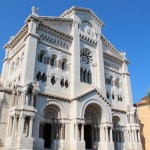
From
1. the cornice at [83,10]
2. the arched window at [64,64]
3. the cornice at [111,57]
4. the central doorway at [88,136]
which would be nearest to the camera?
the central doorway at [88,136]

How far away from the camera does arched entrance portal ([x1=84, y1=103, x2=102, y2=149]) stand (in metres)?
28.6

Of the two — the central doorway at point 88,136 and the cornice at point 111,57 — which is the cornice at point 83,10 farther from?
the central doorway at point 88,136

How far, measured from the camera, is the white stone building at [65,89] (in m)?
22.5

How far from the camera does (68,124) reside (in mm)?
25625

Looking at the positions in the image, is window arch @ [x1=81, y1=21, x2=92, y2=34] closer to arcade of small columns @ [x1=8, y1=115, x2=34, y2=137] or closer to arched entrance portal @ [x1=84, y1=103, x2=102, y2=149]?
arched entrance portal @ [x1=84, y1=103, x2=102, y2=149]

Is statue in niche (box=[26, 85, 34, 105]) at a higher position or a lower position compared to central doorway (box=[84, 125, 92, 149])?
higher

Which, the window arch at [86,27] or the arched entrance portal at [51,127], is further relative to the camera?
the window arch at [86,27]

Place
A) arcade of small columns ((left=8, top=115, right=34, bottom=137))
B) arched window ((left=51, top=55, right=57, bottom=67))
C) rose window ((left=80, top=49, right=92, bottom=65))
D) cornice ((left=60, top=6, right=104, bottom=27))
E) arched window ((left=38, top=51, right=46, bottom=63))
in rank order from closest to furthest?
arcade of small columns ((left=8, top=115, right=34, bottom=137)), arched window ((left=38, top=51, right=46, bottom=63)), arched window ((left=51, top=55, right=57, bottom=67)), rose window ((left=80, top=49, right=92, bottom=65)), cornice ((left=60, top=6, right=104, bottom=27))

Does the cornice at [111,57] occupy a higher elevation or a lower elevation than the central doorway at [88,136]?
higher

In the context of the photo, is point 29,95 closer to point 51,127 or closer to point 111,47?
point 51,127

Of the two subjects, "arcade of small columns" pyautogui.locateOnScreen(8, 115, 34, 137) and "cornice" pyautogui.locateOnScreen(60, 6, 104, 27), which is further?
"cornice" pyautogui.locateOnScreen(60, 6, 104, 27)

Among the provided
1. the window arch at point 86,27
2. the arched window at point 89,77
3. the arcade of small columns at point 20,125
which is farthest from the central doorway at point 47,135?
the window arch at point 86,27

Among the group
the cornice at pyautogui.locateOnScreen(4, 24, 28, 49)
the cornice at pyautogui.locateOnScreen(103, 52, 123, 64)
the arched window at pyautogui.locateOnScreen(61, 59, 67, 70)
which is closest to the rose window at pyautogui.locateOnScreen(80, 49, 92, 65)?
the arched window at pyautogui.locateOnScreen(61, 59, 67, 70)

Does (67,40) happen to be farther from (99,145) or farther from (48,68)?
(99,145)
